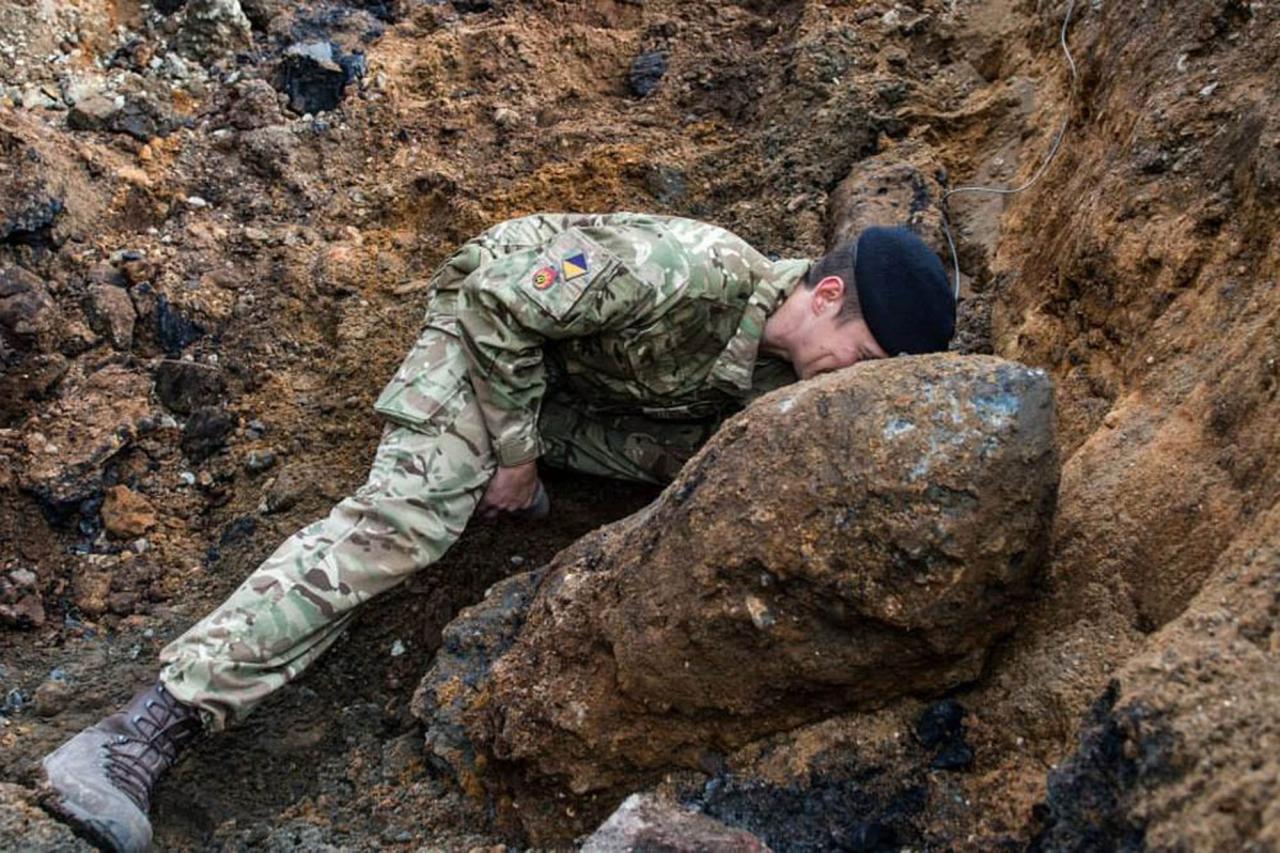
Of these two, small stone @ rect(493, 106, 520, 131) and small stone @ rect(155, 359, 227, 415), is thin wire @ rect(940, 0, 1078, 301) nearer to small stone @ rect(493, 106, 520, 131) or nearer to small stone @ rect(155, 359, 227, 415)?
small stone @ rect(493, 106, 520, 131)

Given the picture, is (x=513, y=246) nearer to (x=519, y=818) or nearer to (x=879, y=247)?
(x=879, y=247)

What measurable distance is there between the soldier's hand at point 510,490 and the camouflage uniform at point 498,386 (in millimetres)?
36

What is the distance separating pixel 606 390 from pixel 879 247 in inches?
31.2

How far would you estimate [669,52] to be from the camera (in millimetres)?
4410

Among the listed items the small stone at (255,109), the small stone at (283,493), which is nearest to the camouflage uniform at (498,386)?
the small stone at (283,493)

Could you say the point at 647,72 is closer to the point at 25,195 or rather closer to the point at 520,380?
the point at 520,380

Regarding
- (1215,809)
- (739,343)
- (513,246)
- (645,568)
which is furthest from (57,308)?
(1215,809)

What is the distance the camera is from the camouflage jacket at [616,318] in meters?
2.71

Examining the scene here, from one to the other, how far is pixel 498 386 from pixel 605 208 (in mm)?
1331

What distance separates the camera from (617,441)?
3.14 m

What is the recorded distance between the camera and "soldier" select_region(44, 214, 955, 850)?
2.47m

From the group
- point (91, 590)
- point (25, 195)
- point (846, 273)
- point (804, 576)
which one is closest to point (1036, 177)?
point (846, 273)

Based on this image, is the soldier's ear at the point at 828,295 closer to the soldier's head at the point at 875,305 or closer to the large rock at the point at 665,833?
the soldier's head at the point at 875,305

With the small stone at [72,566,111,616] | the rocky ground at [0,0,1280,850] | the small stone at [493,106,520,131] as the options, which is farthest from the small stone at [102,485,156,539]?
the small stone at [493,106,520,131]
